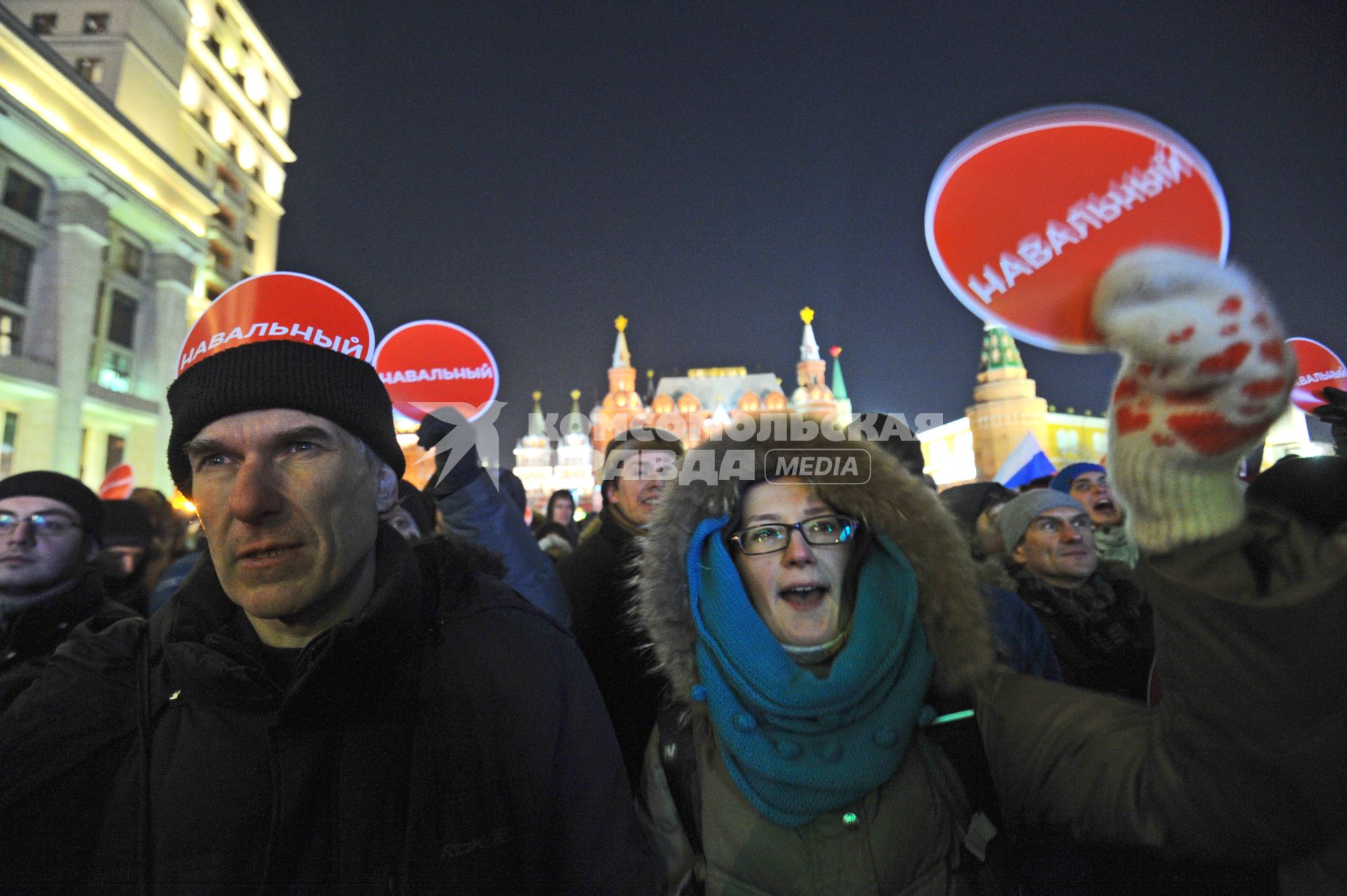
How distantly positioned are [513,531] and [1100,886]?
91.9 inches

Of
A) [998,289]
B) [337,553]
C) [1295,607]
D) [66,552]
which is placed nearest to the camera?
[1295,607]

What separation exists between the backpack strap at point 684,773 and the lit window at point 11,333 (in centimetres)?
2612

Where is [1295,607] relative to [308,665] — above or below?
above

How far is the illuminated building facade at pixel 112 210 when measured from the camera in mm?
19828

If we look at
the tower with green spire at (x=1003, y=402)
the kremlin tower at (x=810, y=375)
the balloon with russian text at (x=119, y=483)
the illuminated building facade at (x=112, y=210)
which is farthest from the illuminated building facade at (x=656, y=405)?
the balloon with russian text at (x=119, y=483)

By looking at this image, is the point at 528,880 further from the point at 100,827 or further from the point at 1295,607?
the point at 1295,607

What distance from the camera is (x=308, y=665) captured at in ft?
4.30

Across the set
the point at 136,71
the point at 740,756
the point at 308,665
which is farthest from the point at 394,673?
the point at 136,71

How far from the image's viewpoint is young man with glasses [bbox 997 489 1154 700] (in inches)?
110

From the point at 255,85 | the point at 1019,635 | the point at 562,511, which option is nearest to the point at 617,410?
the point at 255,85

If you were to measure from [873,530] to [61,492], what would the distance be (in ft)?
10.7

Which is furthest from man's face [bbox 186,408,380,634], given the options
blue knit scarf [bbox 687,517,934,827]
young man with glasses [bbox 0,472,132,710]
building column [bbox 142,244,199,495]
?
building column [bbox 142,244,199,495]

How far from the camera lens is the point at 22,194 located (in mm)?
20203

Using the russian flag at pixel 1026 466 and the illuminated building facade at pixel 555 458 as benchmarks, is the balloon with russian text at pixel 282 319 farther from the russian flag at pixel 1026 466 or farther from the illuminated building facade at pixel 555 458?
the illuminated building facade at pixel 555 458
